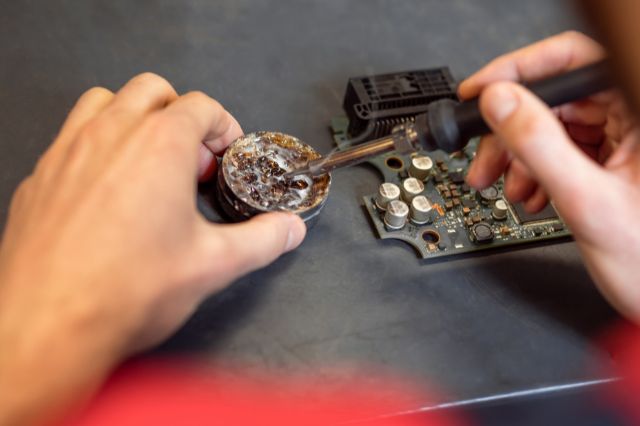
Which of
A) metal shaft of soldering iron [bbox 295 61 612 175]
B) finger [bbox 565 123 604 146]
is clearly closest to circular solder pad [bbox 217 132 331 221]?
metal shaft of soldering iron [bbox 295 61 612 175]

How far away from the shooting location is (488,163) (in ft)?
3.43

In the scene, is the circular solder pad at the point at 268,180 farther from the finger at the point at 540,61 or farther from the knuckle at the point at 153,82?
the finger at the point at 540,61

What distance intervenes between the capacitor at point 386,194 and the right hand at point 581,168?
151mm

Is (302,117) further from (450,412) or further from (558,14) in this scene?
(558,14)

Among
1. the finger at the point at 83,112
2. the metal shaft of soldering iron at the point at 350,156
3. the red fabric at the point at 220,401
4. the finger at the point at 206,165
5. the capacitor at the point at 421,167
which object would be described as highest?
the finger at the point at 83,112

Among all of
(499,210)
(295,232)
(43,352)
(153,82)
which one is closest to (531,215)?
(499,210)

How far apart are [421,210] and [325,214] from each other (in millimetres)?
165

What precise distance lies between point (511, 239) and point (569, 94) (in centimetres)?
29

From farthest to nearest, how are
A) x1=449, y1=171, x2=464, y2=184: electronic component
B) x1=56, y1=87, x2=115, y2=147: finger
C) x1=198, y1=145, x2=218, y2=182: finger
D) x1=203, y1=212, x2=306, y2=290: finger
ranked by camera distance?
x1=449, y1=171, x2=464, y2=184: electronic component < x1=198, y1=145, x2=218, y2=182: finger < x1=56, y1=87, x2=115, y2=147: finger < x1=203, y1=212, x2=306, y2=290: finger

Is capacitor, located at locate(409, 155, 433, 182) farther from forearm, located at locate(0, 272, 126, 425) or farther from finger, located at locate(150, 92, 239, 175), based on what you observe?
forearm, located at locate(0, 272, 126, 425)

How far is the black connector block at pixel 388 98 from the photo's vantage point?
3.88 feet

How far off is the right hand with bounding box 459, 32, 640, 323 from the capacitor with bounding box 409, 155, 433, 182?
4.0 inches

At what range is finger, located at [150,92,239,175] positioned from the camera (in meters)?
0.84

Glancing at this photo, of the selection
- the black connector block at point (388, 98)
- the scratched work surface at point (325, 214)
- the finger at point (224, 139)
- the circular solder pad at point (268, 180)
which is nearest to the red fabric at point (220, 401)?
the scratched work surface at point (325, 214)
